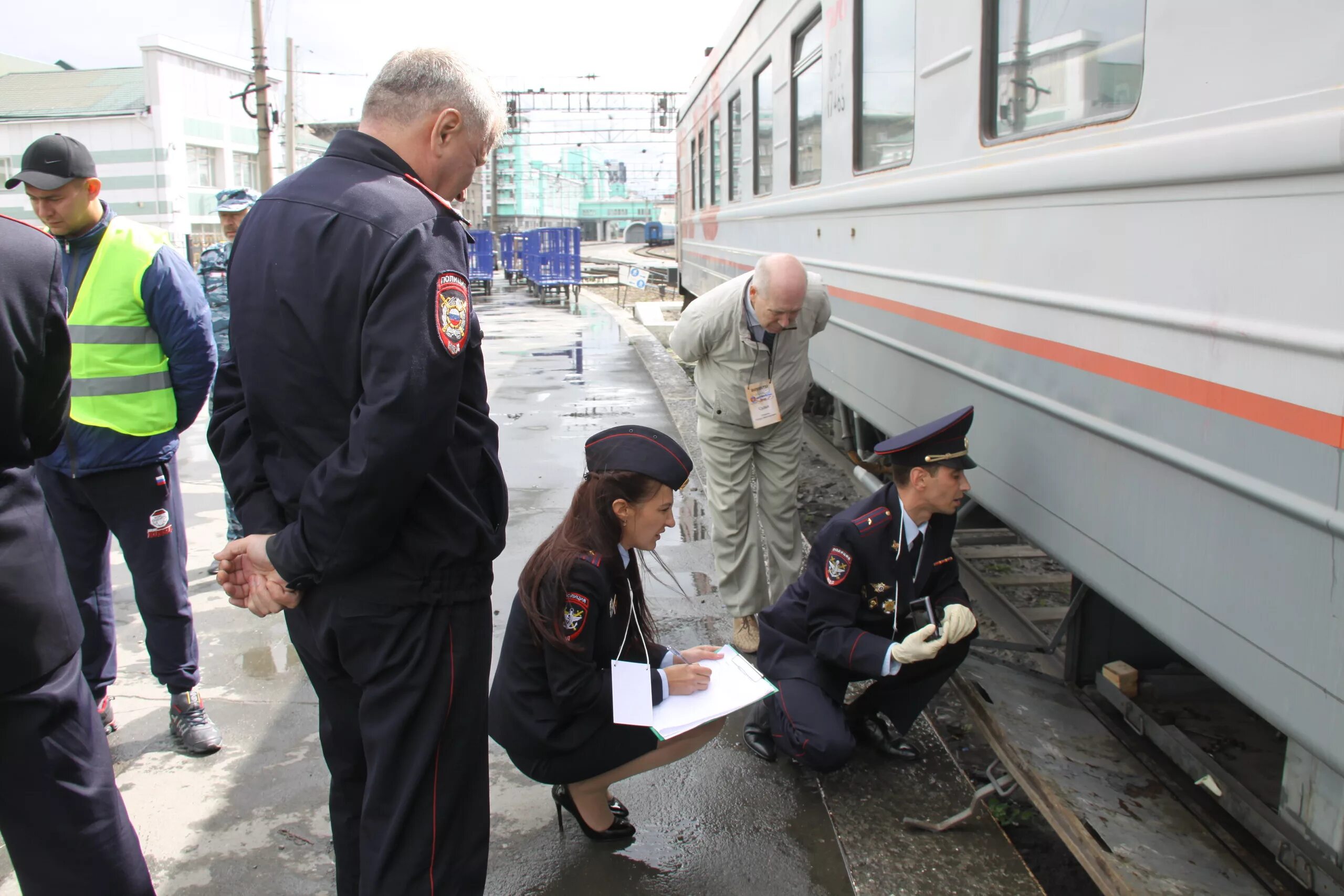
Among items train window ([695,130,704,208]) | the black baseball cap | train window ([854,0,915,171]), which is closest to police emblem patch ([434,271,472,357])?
the black baseball cap

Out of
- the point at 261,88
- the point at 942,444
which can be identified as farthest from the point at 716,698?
the point at 261,88

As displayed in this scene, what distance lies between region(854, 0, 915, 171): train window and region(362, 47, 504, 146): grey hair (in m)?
1.97

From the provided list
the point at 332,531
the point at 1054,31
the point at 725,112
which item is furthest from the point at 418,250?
the point at 725,112

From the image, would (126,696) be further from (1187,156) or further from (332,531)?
(1187,156)

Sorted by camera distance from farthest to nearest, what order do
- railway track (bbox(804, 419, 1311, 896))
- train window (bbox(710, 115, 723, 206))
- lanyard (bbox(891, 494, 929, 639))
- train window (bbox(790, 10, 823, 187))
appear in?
1. train window (bbox(710, 115, 723, 206))
2. train window (bbox(790, 10, 823, 187))
3. lanyard (bbox(891, 494, 929, 639))
4. railway track (bbox(804, 419, 1311, 896))

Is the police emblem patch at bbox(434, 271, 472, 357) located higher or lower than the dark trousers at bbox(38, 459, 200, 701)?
higher

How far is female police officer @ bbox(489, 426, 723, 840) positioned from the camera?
2.41m

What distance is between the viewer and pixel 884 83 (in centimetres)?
381

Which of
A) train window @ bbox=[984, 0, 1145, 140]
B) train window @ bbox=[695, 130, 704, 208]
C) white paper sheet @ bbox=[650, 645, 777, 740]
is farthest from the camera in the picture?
train window @ bbox=[695, 130, 704, 208]

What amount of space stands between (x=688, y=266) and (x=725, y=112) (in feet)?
13.0

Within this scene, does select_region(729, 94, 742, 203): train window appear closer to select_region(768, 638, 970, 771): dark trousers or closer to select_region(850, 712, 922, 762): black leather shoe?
select_region(850, 712, 922, 762): black leather shoe

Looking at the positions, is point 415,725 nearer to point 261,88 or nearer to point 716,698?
Result: point 716,698

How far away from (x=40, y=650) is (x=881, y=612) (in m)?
2.04

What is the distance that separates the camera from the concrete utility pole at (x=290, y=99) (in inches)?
971
